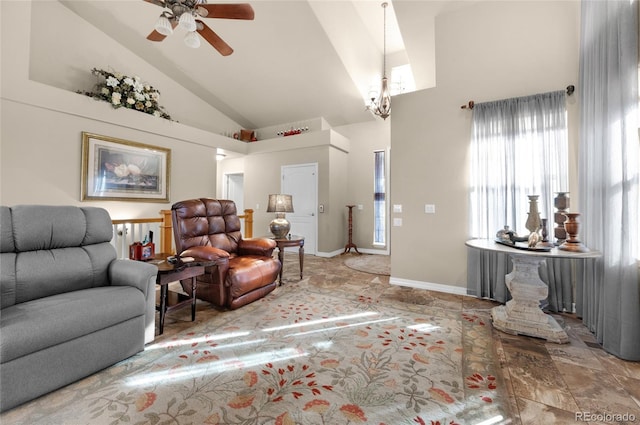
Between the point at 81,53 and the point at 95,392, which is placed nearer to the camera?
the point at 95,392

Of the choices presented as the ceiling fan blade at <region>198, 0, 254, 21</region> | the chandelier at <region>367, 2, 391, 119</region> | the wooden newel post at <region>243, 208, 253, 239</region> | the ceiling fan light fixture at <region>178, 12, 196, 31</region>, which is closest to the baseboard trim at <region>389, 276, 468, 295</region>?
the chandelier at <region>367, 2, 391, 119</region>

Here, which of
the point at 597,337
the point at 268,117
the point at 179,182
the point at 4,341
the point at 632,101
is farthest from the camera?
the point at 268,117

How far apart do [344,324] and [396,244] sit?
1.66 m

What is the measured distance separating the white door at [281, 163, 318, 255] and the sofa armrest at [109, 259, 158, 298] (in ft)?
12.9

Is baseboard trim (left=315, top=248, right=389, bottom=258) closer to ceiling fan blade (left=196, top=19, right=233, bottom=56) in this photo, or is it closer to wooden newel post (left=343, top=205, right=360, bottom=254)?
wooden newel post (left=343, top=205, right=360, bottom=254)

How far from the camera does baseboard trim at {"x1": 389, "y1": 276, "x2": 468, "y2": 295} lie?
3.29 m

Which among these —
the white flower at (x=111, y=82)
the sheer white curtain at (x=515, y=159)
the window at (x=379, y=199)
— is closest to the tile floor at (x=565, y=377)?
the sheer white curtain at (x=515, y=159)

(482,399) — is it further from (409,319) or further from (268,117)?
(268,117)

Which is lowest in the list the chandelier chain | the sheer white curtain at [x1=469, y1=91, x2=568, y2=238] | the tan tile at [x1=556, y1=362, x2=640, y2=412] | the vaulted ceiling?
the tan tile at [x1=556, y1=362, x2=640, y2=412]

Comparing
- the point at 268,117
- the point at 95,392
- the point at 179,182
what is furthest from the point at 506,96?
the point at 179,182

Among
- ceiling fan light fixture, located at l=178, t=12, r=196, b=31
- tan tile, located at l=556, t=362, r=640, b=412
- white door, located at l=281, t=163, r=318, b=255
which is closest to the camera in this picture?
tan tile, located at l=556, t=362, r=640, b=412

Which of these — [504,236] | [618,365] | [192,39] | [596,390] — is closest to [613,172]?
[504,236]

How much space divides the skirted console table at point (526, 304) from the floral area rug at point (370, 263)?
6.52ft

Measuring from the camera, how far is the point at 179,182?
5336 millimetres
